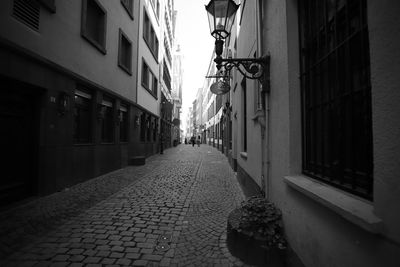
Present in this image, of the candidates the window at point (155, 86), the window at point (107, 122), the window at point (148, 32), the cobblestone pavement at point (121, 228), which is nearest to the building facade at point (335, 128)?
the cobblestone pavement at point (121, 228)

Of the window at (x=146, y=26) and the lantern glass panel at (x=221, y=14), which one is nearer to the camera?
the lantern glass panel at (x=221, y=14)

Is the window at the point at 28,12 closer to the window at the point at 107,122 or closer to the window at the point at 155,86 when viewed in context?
the window at the point at 107,122

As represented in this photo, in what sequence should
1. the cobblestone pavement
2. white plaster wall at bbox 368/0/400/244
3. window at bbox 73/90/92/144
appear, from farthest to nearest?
window at bbox 73/90/92/144, the cobblestone pavement, white plaster wall at bbox 368/0/400/244

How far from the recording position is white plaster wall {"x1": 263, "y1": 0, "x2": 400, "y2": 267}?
1358mm

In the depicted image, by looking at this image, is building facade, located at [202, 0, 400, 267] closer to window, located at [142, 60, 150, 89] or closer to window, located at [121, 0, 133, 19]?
window, located at [121, 0, 133, 19]

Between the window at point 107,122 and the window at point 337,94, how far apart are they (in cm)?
847

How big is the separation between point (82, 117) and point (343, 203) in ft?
26.7

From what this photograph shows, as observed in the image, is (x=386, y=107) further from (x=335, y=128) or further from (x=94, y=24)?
(x=94, y=24)

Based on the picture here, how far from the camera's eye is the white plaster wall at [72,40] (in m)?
5.07

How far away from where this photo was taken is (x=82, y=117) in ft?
26.3

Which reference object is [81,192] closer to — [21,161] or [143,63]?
[21,161]

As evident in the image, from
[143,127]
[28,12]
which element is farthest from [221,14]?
[143,127]

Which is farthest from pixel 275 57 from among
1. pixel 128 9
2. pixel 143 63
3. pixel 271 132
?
pixel 143 63

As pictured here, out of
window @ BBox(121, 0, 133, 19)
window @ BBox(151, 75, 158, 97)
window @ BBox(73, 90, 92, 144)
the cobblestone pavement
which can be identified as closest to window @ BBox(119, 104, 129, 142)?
window @ BBox(73, 90, 92, 144)
